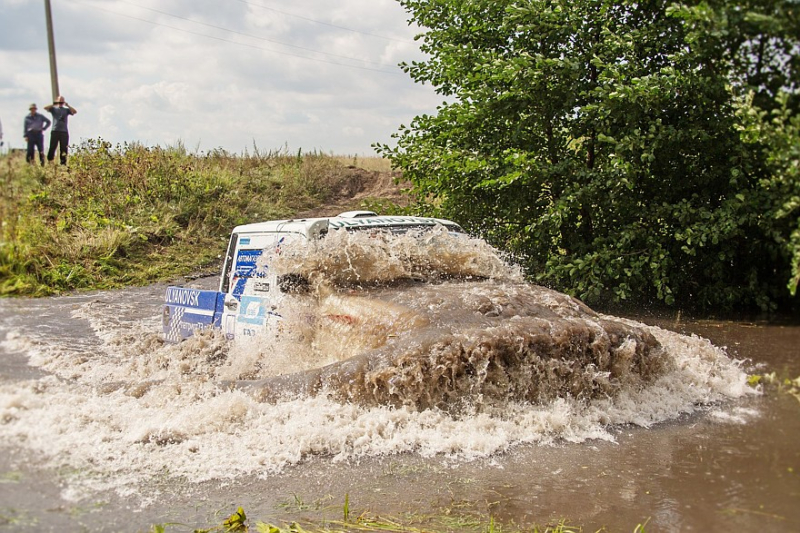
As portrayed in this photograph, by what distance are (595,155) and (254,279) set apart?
20.3ft

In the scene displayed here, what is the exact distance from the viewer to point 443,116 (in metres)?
11.6

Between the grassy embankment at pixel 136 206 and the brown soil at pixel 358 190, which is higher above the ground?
the brown soil at pixel 358 190

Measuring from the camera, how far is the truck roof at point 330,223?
288 inches

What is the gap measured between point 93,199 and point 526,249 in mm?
6670

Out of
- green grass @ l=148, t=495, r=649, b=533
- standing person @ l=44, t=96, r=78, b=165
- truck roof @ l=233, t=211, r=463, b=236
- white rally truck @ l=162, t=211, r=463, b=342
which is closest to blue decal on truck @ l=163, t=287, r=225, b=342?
white rally truck @ l=162, t=211, r=463, b=342

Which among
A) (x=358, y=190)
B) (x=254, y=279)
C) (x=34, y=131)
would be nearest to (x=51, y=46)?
(x=34, y=131)

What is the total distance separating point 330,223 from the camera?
24.7 feet

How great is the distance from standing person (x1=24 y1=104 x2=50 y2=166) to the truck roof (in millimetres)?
3647

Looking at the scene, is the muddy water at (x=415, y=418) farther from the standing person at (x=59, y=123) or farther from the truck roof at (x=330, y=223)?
the standing person at (x=59, y=123)

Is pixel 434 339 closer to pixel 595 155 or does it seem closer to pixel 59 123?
pixel 59 123

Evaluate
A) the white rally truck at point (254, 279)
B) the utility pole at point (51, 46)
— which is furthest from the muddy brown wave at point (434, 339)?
the utility pole at point (51, 46)

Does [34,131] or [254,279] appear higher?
[34,131]

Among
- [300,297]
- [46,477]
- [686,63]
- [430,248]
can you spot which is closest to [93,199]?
[300,297]

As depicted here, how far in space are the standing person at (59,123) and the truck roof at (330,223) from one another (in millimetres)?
3213
